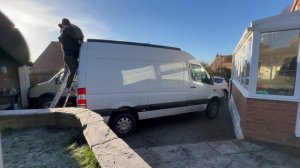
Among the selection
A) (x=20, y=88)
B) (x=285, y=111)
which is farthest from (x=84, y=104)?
(x=20, y=88)

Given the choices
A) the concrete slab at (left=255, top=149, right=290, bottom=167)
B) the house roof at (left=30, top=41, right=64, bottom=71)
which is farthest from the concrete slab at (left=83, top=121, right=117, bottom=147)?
the house roof at (left=30, top=41, right=64, bottom=71)

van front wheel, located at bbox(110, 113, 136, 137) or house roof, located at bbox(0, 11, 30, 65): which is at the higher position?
house roof, located at bbox(0, 11, 30, 65)

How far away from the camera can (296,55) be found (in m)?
3.78

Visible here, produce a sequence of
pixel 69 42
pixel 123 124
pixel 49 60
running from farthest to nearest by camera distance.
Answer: pixel 49 60, pixel 123 124, pixel 69 42

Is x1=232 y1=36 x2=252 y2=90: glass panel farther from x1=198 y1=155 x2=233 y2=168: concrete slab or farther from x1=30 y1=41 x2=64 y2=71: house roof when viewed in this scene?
x1=30 y1=41 x2=64 y2=71: house roof

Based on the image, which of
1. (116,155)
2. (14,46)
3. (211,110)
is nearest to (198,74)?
(211,110)

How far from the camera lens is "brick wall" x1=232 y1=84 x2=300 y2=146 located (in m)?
3.86

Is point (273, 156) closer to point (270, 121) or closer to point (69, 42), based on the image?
point (270, 121)

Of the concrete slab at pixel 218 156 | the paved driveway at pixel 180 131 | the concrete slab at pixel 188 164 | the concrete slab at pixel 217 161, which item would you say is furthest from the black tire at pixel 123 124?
the concrete slab at pixel 217 161

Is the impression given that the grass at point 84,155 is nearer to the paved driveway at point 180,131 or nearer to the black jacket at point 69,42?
the paved driveway at point 180,131

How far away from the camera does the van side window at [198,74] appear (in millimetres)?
6361

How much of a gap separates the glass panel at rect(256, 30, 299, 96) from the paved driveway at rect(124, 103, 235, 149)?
167 cm

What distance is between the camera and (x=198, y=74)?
21.5 ft

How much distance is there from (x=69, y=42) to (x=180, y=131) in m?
3.82
